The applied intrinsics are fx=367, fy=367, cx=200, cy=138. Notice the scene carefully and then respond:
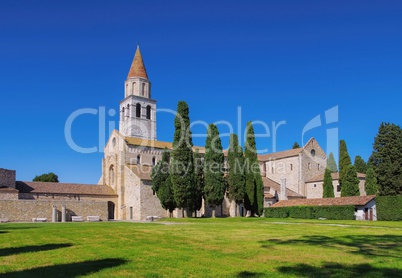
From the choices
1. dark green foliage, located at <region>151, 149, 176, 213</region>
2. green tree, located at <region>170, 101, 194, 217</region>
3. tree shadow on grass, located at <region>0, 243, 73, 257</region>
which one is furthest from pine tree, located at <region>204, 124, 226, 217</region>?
tree shadow on grass, located at <region>0, 243, 73, 257</region>

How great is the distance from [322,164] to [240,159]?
2361 centimetres

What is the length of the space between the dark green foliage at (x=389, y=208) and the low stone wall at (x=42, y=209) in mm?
31353

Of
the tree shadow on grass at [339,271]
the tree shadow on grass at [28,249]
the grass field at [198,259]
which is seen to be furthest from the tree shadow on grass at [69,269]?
the tree shadow on grass at [339,271]

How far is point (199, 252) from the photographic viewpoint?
37.1 ft

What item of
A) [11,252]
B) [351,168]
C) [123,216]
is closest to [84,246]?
[11,252]

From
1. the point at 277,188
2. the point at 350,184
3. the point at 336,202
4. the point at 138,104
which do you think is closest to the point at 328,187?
the point at 350,184

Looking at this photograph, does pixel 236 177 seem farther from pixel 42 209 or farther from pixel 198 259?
pixel 198 259

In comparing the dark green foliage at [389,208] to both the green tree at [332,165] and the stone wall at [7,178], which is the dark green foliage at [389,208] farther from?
the green tree at [332,165]

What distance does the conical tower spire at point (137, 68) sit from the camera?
6638cm

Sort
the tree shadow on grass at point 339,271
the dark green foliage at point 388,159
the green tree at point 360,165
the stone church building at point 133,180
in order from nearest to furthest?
the tree shadow on grass at point 339,271 → the dark green foliage at point 388,159 → the stone church building at point 133,180 → the green tree at point 360,165

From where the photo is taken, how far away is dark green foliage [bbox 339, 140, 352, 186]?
5288 centimetres

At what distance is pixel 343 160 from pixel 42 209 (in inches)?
1621

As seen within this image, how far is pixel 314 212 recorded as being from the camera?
41156 mm

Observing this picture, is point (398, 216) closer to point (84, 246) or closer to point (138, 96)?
point (84, 246)
